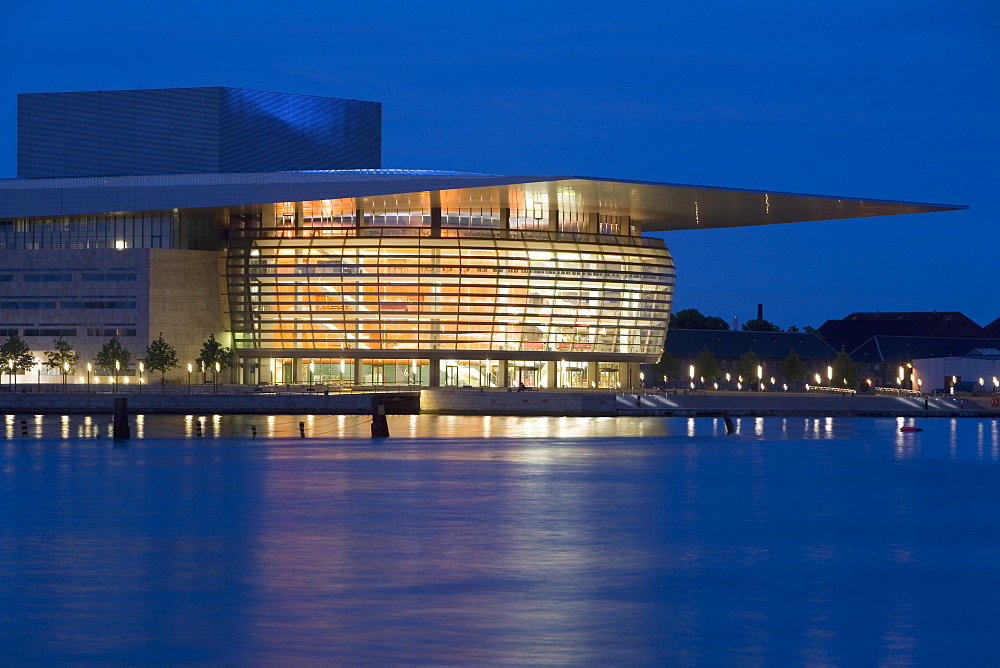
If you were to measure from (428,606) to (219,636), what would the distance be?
2.39 meters

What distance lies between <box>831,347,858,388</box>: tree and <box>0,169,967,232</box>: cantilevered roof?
89.6ft

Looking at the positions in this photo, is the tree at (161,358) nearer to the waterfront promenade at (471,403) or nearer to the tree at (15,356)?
the waterfront promenade at (471,403)

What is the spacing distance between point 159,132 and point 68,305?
1599 cm

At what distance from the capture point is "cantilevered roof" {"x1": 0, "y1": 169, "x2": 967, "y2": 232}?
83.0 m

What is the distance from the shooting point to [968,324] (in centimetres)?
15238

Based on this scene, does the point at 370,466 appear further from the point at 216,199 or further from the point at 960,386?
the point at 960,386

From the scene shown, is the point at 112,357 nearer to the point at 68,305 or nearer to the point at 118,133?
the point at 68,305

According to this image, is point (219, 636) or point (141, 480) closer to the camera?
point (219, 636)

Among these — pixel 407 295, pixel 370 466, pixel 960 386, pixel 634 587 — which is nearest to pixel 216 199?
pixel 407 295

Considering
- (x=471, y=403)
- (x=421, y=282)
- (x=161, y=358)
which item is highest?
(x=421, y=282)

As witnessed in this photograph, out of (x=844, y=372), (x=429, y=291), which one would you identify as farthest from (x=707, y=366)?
(x=429, y=291)

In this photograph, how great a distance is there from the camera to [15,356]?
88312 mm

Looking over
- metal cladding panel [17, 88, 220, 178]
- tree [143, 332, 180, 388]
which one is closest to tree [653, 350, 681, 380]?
metal cladding panel [17, 88, 220, 178]

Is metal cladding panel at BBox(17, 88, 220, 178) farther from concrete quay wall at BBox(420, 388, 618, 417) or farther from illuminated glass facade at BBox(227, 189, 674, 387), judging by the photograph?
concrete quay wall at BBox(420, 388, 618, 417)
